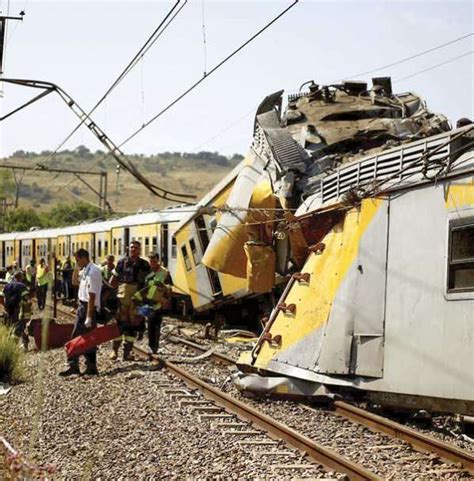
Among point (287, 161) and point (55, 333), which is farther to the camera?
point (55, 333)

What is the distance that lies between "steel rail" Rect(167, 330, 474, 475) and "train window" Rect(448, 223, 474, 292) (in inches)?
55.7

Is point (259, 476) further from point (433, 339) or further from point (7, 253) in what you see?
point (7, 253)

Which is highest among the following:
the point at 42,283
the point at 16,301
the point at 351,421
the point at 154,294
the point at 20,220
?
the point at 20,220

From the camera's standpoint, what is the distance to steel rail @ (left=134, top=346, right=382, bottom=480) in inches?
312

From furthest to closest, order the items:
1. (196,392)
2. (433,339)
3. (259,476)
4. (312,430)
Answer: (196,392)
(312,430)
(433,339)
(259,476)

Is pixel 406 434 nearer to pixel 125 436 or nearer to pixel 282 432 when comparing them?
pixel 282 432

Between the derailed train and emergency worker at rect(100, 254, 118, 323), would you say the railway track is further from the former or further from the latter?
emergency worker at rect(100, 254, 118, 323)

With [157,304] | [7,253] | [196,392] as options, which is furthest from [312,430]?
[7,253]

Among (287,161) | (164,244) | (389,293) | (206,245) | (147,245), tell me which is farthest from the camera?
(147,245)

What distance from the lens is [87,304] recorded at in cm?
1464

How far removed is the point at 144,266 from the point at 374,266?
6.62 m

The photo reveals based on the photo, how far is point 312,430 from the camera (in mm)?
10000

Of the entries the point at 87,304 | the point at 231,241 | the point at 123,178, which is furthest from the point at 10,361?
the point at 123,178

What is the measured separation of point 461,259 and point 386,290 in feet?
4.27
